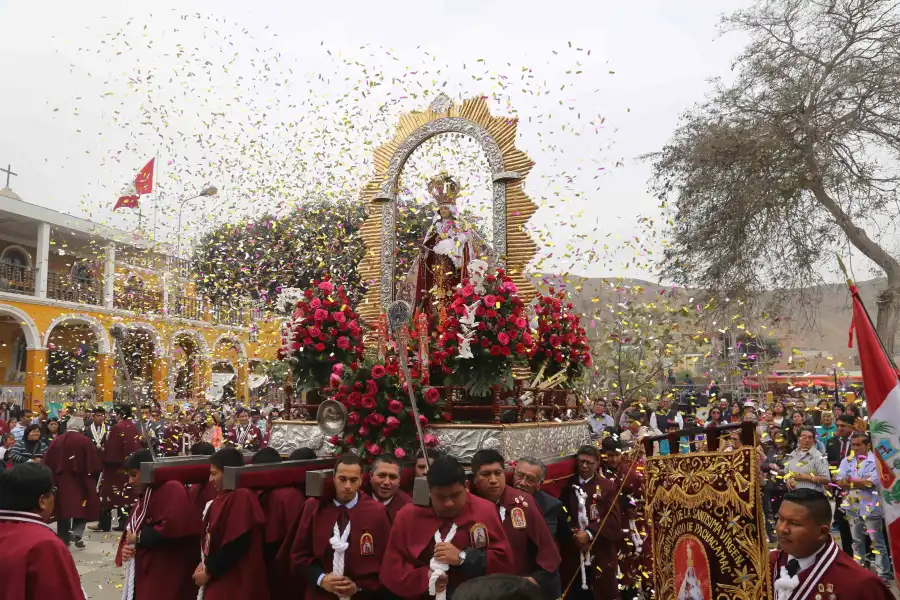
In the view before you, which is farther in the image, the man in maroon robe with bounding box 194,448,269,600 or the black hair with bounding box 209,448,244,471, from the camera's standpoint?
the black hair with bounding box 209,448,244,471

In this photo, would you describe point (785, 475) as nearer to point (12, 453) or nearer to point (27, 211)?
point (12, 453)

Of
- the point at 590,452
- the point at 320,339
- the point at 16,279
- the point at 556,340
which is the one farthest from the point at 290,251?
the point at 590,452

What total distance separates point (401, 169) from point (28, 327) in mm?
18995

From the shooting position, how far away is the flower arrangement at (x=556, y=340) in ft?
26.0

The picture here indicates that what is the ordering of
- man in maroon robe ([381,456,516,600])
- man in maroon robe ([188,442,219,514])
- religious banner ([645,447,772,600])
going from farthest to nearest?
man in maroon robe ([188,442,219,514]), religious banner ([645,447,772,600]), man in maroon robe ([381,456,516,600])

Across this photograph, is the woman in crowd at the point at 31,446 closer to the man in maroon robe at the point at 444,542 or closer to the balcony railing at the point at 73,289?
the man in maroon robe at the point at 444,542

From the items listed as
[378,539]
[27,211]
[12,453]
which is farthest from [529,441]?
[27,211]

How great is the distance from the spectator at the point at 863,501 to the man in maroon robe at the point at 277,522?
6.21 metres

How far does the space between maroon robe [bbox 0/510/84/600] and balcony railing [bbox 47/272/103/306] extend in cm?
2230

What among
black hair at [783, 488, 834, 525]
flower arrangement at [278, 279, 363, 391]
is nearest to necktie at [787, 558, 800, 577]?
black hair at [783, 488, 834, 525]

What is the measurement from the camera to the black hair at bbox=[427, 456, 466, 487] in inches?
156

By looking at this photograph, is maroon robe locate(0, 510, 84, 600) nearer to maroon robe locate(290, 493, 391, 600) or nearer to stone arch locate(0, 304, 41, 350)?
maroon robe locate(290, 493, 391, 600)

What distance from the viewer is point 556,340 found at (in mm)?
7895

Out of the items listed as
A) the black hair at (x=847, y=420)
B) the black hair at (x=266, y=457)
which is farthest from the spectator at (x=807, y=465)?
the black hair at (x=266, y=457)
